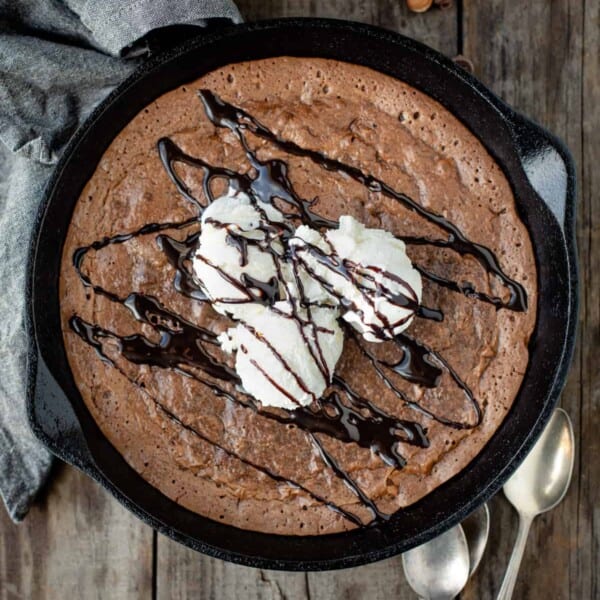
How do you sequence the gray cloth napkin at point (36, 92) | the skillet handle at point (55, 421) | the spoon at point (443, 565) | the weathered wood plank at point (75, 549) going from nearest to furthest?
the skillet handle at point (55, 421)
the gray cloth napkin at point (36, 92)
the spoon at point (443, 565)
the weathered wood plank at point (75, 549)

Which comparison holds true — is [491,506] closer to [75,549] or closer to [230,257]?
[230,257]

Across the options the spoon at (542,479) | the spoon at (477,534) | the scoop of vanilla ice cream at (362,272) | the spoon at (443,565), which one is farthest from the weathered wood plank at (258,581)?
the scoop of vanilla ice cream at (362,272)

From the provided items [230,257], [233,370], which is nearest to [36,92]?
[230,257]

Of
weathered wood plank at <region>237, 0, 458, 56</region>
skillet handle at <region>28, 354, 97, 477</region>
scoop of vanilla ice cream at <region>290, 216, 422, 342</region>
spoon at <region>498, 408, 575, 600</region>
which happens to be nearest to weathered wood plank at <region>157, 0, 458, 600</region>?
spoon at <region>498, 408, 575, 600</region>

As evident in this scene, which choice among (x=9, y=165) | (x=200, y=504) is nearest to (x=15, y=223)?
(x=9, y=165)

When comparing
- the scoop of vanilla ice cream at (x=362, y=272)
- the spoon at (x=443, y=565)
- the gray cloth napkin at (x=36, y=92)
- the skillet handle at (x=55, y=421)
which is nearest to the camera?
the scoop of vanilla ice cream at (x=362, y=272)

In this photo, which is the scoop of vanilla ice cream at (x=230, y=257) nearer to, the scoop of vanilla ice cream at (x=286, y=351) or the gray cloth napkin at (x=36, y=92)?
the scoop of vanilla ice cream at (x=286, y=351)
